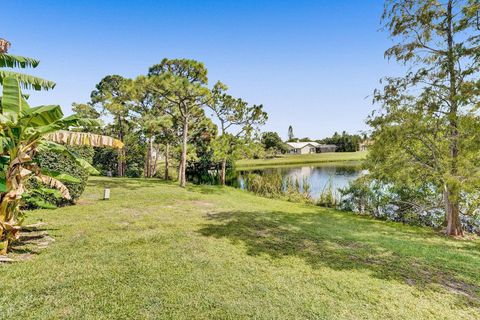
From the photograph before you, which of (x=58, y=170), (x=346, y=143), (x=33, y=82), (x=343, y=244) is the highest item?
(x=346, y=143)

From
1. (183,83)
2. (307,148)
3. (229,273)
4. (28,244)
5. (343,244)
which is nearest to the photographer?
(229,273)

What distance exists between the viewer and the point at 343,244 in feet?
19.9

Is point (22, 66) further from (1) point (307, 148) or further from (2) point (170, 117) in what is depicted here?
(1) point (307, 148)

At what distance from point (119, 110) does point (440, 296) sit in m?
20.2

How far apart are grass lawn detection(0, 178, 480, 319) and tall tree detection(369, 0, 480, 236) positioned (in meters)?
2.03

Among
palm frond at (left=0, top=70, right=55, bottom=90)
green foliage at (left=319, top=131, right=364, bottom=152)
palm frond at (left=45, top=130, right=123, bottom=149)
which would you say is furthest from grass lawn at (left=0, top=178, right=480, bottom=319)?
green foliage at (left=319, top=131, right=364, bottom=152)

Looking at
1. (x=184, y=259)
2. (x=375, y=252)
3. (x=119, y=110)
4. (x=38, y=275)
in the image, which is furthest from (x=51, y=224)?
(x=119, y=110)

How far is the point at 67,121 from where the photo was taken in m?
4.76

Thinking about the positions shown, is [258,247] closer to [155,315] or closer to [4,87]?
[155,315]

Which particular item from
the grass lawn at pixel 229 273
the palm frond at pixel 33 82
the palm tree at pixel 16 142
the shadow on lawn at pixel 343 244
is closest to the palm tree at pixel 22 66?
the palm frond at pixel 33 82

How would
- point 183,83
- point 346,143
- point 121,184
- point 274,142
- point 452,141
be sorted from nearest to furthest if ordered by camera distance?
point 452,141 → point 183,83 → point 121,184 → point 274,142 → point 346,143

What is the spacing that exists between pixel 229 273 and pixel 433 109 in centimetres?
771

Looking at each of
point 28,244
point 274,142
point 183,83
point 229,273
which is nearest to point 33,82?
point 28,244

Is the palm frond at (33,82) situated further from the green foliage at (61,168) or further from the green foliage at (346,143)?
the green foliage at (346,143)
